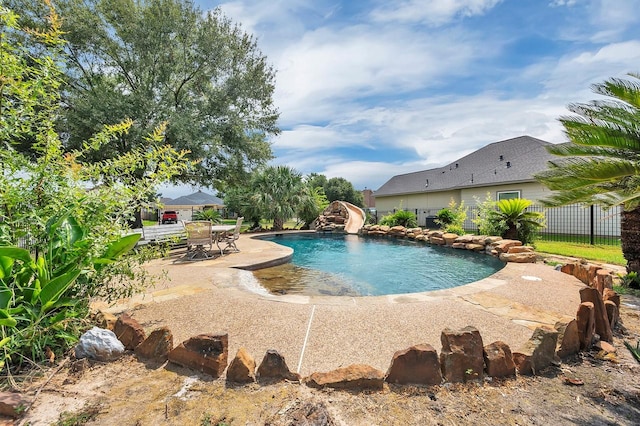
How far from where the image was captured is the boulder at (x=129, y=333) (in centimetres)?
248

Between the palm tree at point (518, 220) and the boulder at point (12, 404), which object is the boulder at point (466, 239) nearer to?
the palm tree at point (518, 220)

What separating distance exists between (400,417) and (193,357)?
1.54 m

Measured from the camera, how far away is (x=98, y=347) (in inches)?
90.0

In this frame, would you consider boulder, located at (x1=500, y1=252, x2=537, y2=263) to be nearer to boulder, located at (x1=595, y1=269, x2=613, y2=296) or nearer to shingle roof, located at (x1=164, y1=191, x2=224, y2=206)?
boulder, located at (x1=595, y1=269, x2=613, y2=296)

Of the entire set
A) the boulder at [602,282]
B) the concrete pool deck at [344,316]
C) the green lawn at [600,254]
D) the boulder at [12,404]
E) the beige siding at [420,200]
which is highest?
the beige siding at [420,200]

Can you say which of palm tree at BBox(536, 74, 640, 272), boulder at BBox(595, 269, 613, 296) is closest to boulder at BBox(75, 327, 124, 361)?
boulder at BBox(595, 269, 613, 296)

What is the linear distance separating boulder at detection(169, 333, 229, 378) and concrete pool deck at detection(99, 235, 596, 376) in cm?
45

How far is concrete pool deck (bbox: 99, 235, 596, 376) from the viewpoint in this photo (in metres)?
2.71

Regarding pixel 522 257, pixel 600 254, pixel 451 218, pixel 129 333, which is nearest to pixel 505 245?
pixel 522 257

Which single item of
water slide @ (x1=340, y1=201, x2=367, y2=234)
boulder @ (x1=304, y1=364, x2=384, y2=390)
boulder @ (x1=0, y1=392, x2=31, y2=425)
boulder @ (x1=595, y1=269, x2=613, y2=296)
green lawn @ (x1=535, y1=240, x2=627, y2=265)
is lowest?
green lawn @ (x1=535, y1=240, x2=627, y2=265)

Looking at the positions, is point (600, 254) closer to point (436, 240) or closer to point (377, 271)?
point (436, 240)

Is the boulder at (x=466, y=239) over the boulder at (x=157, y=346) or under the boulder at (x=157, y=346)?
over

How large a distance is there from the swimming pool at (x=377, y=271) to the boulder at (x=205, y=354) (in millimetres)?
3155

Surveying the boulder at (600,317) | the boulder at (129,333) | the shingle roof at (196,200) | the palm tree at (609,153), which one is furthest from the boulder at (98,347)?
the shingle roof at (196,200)
